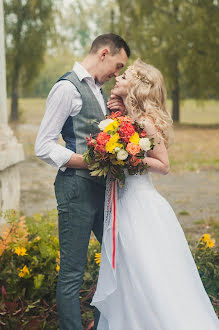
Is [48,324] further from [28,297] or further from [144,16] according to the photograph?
[144,16]

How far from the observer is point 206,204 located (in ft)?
24.0

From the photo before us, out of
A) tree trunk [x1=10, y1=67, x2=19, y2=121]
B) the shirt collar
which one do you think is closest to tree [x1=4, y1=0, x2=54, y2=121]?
tree trunk [x1=10, y1=67, x2=19, y2=121]

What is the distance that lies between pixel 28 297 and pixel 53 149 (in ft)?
4.50

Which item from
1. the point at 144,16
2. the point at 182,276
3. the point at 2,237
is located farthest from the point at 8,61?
the point at 182,276

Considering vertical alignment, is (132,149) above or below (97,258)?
above

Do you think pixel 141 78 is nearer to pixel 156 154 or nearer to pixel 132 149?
pixel 156 154

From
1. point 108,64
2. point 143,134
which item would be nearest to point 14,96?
point 108,64

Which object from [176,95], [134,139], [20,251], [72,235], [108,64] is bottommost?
[176,95]

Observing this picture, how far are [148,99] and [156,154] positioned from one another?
1.12 feet

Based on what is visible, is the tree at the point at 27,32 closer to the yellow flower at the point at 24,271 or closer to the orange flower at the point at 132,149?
the yellow flower at the point at 24,271

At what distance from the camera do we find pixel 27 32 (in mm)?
18859

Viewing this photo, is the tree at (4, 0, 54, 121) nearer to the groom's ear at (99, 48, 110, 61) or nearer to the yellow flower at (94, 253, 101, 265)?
the yellow flower at (94, 253, 101, 265)

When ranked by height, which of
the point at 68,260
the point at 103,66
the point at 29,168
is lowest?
the point at 29,168

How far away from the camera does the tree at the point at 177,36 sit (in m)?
17.1
